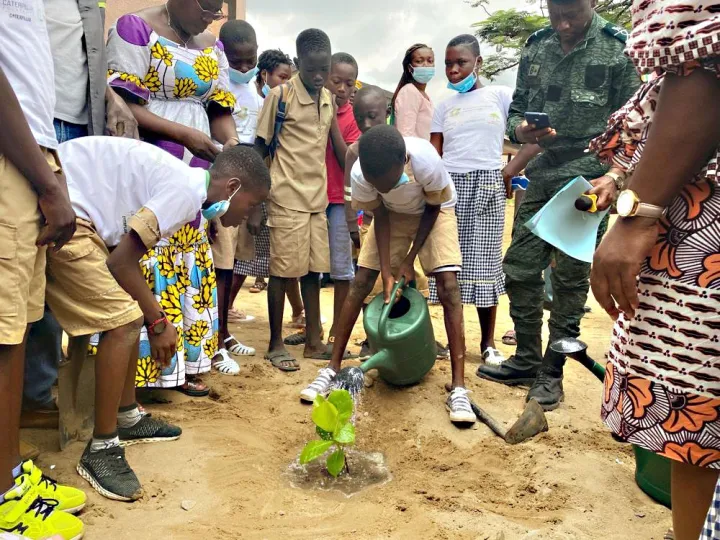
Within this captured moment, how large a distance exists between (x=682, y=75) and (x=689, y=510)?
2.74 feet

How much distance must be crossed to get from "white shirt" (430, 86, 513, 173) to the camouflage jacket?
0.70 m

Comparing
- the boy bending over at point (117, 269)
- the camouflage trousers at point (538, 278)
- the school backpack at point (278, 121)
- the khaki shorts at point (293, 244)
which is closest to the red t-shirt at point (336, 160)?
the khaki shorts at point (293, 244)

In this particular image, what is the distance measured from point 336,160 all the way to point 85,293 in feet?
7.73

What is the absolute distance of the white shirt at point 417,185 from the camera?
128 inches

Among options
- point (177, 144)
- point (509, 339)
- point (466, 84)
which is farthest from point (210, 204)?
point (509, 339)

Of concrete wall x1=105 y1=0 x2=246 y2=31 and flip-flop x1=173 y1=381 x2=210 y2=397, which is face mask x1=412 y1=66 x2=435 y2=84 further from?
concrete wall x1=105 y1=0 x2=246 y2=31

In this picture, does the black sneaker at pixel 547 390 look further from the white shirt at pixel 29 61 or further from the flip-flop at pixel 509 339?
the white shirt at pixel 29 61

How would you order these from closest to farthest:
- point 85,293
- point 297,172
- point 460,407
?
point 85,293 < point 460,407 < point 297,172

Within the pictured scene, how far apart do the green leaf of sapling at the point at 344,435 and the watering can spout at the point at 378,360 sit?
0.55 metres

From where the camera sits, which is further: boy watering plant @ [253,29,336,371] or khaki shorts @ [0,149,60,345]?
boy watering plant @ [253,29,336,371]

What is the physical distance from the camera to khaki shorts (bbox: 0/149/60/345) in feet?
5.42

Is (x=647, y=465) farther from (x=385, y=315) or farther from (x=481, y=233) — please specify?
(x=481, y=233)

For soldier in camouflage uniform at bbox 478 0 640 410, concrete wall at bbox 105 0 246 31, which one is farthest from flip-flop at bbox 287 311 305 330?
concrete wall at bbox 105 0 246 31

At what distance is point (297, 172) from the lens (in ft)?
12.7
